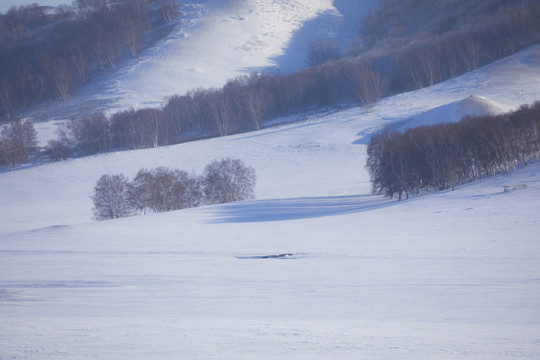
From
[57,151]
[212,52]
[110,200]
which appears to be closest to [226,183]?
[110,200]

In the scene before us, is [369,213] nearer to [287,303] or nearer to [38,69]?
[287,303]

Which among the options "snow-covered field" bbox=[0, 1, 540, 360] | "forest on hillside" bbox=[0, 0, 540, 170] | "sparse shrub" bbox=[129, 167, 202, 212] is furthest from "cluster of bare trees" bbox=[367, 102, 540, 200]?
"forest on hillside" bbox=[0, 0, 540, 170]

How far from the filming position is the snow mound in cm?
5416

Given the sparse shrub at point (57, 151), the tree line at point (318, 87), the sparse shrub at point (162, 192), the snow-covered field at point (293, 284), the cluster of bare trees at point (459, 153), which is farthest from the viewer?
the tree line at point (318, 87)

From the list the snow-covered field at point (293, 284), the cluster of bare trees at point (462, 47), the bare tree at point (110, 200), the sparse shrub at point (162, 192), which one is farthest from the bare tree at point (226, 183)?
the cluster of bare trees at point (462, 47)

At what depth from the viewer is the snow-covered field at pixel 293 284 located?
648 centimetres

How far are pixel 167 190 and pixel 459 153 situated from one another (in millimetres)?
28671

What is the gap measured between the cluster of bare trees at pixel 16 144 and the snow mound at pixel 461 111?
2649 inches

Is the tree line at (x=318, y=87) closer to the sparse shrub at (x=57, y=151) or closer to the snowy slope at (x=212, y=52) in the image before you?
the sparse shrub at (x=57, y=151)

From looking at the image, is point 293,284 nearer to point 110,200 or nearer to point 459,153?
A: point 459,153

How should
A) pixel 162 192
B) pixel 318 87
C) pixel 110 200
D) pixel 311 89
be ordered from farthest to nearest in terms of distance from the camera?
pixel 318 87
pixel 311 89
pixel 162 192
pixel 110 200

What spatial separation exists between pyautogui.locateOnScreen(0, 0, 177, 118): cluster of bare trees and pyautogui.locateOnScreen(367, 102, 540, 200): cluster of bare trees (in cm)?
12509

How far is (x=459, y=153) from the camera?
36.0 m

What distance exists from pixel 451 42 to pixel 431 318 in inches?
4104
